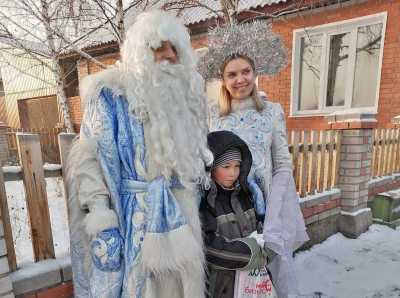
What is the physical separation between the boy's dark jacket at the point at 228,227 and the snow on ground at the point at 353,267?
1.42m

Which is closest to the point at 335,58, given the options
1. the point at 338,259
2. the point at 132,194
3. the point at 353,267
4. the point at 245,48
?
the point at 338,259

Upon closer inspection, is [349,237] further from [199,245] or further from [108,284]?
[108,284]

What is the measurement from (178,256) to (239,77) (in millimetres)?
1122

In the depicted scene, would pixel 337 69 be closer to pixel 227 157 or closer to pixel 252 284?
pixel 227 157

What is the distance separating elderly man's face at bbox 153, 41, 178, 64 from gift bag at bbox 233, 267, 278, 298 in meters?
1.19

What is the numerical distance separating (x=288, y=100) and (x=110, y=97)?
619 cm

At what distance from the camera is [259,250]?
1473mm

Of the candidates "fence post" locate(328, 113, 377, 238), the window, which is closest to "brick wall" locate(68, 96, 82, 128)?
the window

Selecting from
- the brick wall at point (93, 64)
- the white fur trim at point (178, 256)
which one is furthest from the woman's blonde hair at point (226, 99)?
the brick wall at point (93, 64)

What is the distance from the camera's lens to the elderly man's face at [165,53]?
54.8 inches

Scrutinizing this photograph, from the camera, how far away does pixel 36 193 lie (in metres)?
1.86

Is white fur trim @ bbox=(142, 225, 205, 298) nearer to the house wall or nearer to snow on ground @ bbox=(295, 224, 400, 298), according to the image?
snow on ground @ bbox=(295, 224, 400, 298)

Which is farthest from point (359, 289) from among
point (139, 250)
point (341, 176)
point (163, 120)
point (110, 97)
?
point (110, 97)

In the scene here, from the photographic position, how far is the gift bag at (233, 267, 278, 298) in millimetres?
1557
